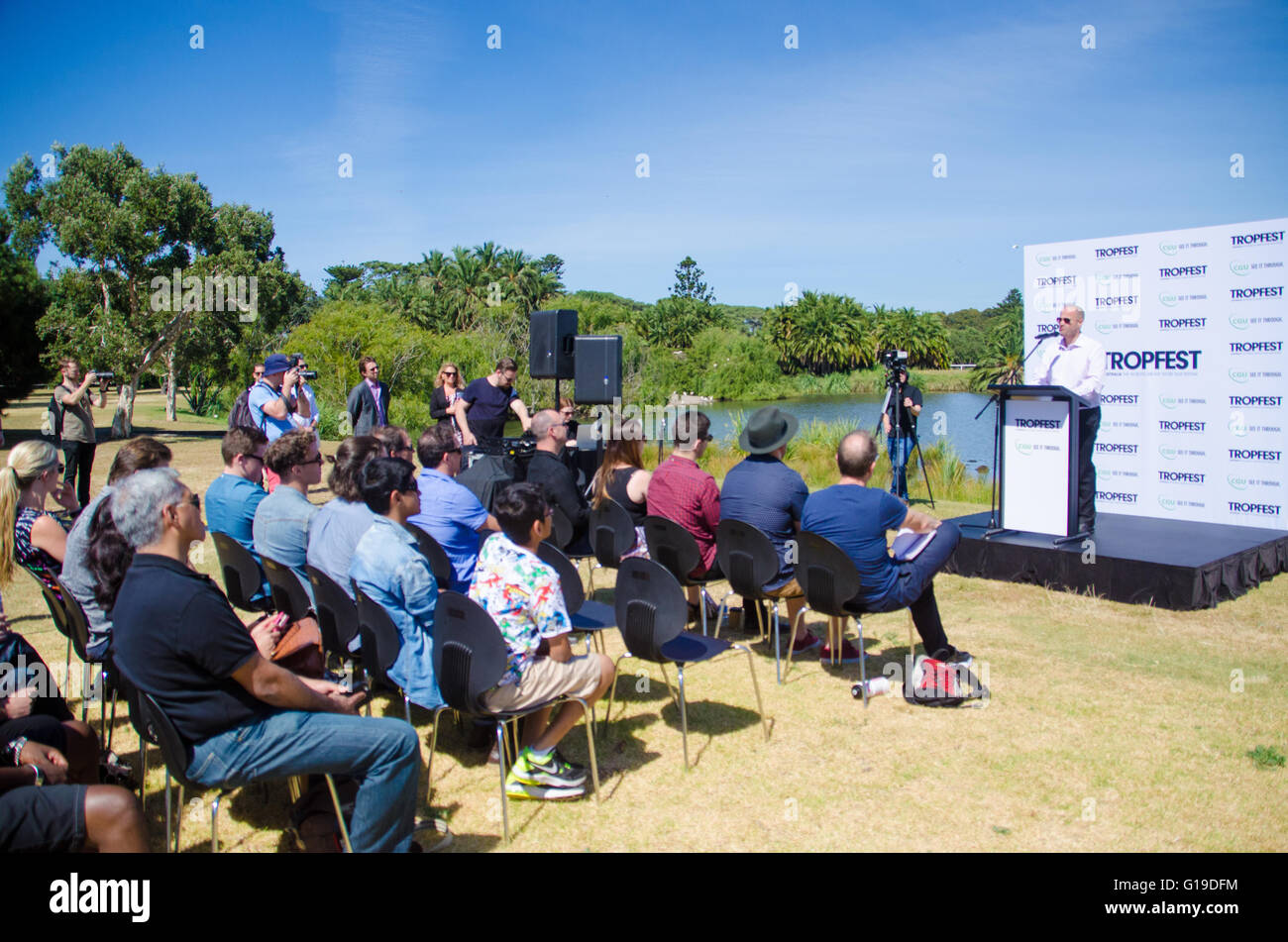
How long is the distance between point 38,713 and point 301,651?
2.85 ft

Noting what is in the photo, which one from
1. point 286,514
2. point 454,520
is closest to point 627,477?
point 454,520

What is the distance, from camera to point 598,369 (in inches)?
302

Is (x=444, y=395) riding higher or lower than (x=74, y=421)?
higher

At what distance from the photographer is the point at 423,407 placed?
2633 centimetres

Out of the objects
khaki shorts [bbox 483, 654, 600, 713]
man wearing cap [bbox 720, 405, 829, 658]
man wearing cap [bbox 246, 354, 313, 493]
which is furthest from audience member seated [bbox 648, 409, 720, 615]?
man wearing cap [bbox 246, 354, 313, 493]

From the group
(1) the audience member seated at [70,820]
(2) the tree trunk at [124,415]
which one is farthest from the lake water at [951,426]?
(2) the tree trunk at [124,415]

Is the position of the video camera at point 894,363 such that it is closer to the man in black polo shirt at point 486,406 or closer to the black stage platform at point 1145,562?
the black stage platform at point 1145,562

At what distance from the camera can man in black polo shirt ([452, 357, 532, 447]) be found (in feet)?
26.5

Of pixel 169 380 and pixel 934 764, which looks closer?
pixel 934 764

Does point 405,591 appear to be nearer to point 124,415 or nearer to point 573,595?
point 573,595

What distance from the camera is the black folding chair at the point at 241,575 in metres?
4.07
